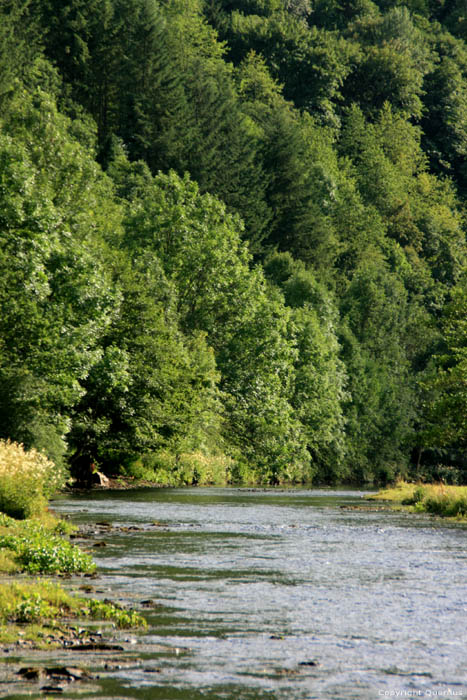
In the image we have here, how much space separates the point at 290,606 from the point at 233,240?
6761 cm

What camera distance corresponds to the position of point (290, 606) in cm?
1900

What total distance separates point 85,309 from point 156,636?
3616cm

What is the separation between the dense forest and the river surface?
57.5ft

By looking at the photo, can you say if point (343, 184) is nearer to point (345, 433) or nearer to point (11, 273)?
point (345, 433)

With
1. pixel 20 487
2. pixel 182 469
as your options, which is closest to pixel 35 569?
pixel 20 487

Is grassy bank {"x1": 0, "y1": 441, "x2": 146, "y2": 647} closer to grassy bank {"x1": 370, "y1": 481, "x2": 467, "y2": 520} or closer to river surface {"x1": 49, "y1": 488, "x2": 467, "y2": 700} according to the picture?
river surface {"x1": 49, "y1": 488, "x2": 467, "y2": 700}

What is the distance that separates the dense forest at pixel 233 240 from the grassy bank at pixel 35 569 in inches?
565

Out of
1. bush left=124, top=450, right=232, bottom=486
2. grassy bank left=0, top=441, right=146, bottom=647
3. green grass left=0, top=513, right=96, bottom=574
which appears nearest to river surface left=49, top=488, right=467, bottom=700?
green grass left=0, top=513, right=96, bottom=574

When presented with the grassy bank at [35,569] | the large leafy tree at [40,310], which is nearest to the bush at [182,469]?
the large leafy tree at [40,310]

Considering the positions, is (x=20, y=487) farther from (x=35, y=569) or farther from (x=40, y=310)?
(x=40, y=310)

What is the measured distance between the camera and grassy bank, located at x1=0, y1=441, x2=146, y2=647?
15.7 meters

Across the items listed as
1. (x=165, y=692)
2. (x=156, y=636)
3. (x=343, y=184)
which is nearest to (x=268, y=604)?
(x=156, y=636)

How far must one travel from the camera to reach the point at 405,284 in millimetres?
149875

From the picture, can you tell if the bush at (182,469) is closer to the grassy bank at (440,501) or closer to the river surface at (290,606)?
the grassy bank at (440,501)
